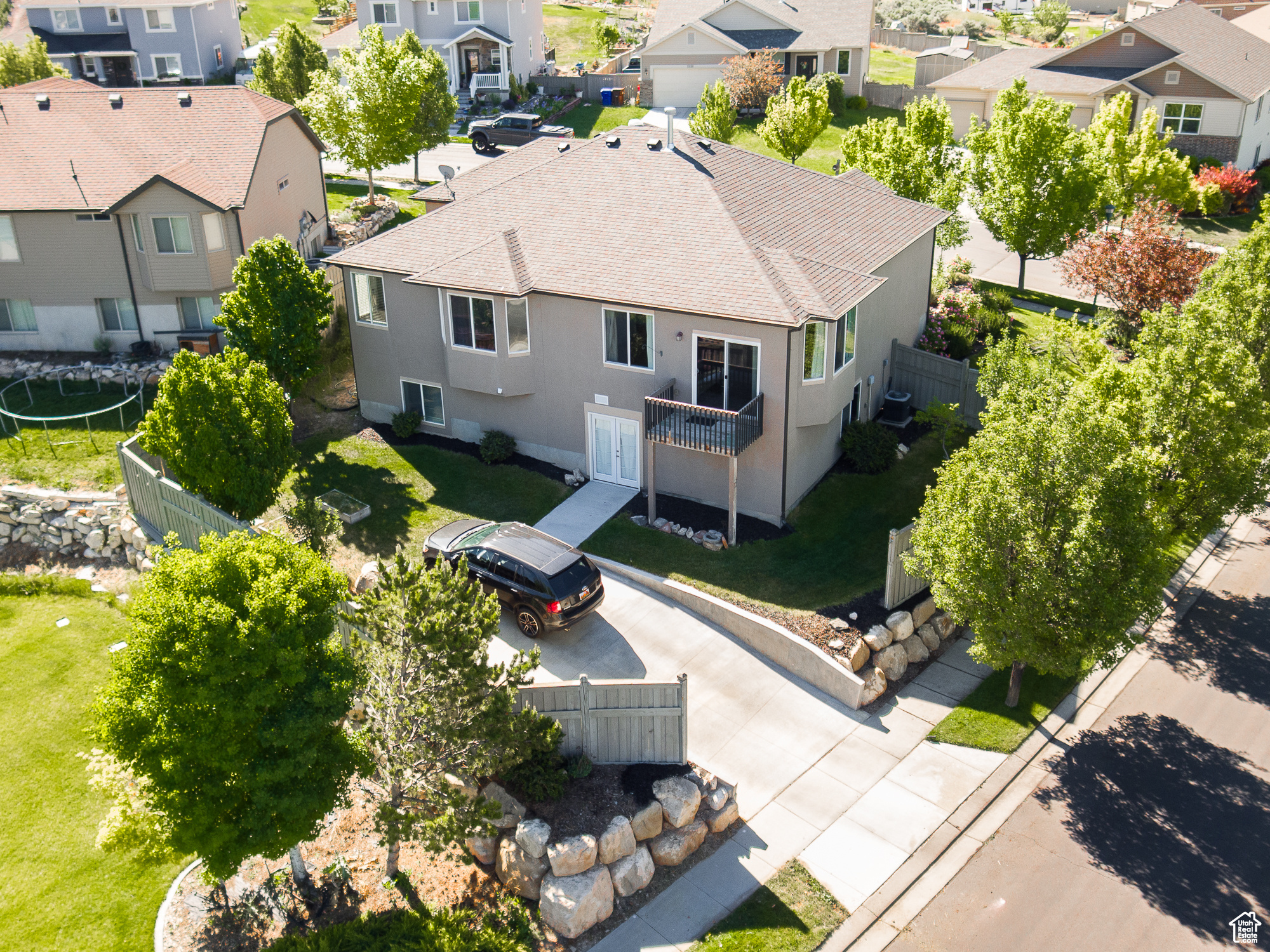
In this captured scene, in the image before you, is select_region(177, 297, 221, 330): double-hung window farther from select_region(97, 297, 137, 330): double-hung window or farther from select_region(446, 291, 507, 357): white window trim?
select_region(446, 291, 507, 357): white window trim

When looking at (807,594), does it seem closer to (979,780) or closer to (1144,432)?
(979,780)

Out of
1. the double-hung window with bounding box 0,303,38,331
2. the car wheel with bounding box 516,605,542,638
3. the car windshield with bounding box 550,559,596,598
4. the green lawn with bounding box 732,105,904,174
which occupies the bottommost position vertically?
the car wheel with bounding box 516,605,542,638

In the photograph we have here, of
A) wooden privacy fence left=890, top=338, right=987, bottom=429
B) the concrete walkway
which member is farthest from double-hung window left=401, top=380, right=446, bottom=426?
wooden privacy fence left=890, top=338, right=987, bottom=429

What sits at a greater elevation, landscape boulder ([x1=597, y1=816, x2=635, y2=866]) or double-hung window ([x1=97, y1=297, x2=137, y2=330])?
double-hung window ([x1=97, y1=297, x2=137, y2=330])

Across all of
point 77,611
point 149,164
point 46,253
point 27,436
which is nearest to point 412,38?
point 149,164

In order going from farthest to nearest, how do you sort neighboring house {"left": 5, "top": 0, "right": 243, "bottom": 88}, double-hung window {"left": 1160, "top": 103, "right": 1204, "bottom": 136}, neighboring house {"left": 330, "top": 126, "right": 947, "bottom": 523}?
neighboring house {"left": 5, "top": 0, "right": 243, "bottom": 88} < double-hung window {"left": 1160, "top": 103, "right": 1204, "bottom": 136} < neighboring house {"left": 330, "top": 126, "right": 947, "bottom": 523}

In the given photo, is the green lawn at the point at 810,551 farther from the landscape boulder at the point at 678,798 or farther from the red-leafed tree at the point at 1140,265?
the red-leafed tree at the point at 1140,265

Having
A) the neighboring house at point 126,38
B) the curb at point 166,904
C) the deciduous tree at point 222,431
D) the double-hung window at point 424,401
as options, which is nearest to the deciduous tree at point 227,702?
the curb at point 166,904
